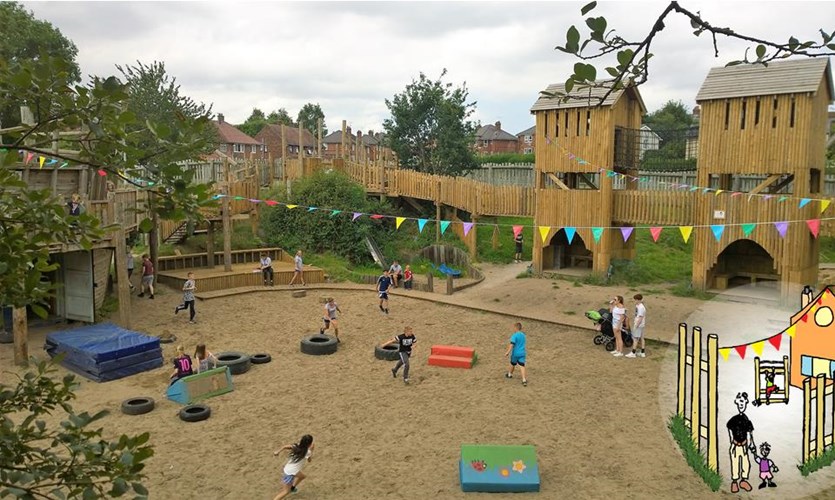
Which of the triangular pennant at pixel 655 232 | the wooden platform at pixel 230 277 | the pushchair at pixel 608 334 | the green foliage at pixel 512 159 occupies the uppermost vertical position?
the green foliage at pixel 512 159

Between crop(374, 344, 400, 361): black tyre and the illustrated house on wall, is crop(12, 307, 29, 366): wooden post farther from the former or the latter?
the illustrated house on wall

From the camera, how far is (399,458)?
37.1ft

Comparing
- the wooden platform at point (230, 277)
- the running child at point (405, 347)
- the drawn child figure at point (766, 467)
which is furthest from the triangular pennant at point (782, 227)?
the wooden platform at point (230, 277)

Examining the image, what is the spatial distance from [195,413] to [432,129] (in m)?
27.8

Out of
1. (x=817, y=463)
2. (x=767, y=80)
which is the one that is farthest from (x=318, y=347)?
(x=767, y=80)

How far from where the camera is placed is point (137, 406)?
13.4 m

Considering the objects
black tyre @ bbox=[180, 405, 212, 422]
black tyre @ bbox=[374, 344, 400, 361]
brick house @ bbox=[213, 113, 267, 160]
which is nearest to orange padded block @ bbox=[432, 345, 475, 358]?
black tyre @ bbox=[374, 344, 400, 361]

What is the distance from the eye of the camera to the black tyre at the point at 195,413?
1309cm

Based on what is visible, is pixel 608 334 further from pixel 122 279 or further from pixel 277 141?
pixel 277 141

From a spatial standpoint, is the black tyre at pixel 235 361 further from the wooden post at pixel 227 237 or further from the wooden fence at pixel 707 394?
the wooden post at pixel 227 237

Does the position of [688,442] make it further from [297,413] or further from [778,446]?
[297,413]

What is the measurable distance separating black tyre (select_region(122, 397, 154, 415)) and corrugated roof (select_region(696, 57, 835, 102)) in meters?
18.9

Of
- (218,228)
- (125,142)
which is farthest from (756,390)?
(218,228)

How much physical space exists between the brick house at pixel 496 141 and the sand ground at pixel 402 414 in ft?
189
